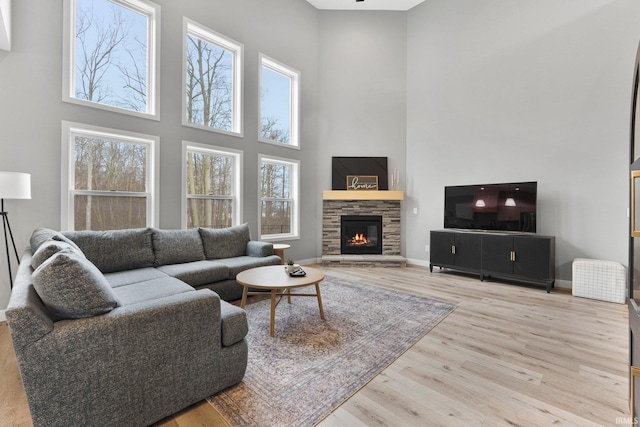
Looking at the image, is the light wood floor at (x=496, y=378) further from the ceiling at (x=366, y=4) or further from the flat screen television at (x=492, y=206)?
the ceiling at (x=366, y=4)

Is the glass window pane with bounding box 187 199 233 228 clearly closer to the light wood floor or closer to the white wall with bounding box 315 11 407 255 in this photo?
the white wall with bounding box 315 11 407 255

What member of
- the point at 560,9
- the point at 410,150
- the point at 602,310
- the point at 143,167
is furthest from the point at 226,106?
the point at 602,310

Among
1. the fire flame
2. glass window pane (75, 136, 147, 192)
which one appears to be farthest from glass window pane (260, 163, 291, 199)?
glass window pane (75, 136, 147, 192)

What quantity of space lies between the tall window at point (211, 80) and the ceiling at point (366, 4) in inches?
92.5

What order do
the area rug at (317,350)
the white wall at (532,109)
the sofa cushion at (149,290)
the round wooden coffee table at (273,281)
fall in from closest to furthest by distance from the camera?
1. the area rug at (317,350)
2. the sofa cushion at (149,290)
3. the round wooden coffee table at (273,281)
4. the white wall at (532,109)

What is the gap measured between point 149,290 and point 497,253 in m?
4.53

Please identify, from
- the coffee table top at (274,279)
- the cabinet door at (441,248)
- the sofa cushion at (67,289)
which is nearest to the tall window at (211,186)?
the coffee table top at (274,279)

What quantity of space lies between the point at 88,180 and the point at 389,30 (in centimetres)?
599

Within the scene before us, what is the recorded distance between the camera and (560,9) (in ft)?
13.5

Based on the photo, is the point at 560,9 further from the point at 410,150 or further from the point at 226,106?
the point at 226,106

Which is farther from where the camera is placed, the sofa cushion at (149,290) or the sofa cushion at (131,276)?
the sofa cushion at (131,276)

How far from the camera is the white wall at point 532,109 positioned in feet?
12.2

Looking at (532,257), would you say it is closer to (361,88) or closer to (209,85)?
(361,88)

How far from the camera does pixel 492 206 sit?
4477 mm
